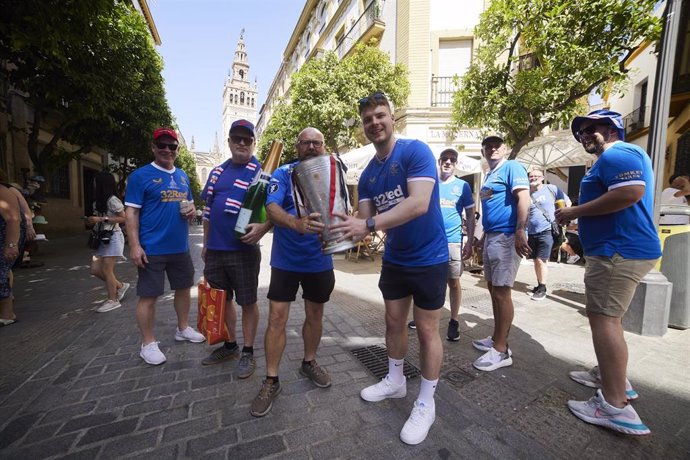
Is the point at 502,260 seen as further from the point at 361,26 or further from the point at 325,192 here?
the point at 361,26

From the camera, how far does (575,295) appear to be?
18.7 feet

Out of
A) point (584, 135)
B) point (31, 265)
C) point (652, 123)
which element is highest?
point (652, 123)

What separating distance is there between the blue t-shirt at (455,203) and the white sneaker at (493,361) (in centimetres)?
135

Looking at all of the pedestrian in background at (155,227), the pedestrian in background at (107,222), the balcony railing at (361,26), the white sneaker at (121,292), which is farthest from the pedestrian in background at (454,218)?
the balcony railing at (361,26)

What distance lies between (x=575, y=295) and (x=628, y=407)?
13.6 feet

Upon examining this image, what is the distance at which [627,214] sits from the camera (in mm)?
2217

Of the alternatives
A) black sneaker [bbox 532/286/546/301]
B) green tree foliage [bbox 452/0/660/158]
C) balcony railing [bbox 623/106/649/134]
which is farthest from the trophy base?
balcony railing [bbox 623/106/649/134]

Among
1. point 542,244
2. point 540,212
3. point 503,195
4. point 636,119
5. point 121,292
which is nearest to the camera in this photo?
point 503,195

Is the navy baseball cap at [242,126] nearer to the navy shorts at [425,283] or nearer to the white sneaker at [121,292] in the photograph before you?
the navy shorts at [425,283]

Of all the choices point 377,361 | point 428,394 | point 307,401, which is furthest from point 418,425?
point 377,361

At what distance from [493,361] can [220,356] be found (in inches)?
104

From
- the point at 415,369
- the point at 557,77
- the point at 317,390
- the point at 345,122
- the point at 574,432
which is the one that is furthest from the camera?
the point at 345,122

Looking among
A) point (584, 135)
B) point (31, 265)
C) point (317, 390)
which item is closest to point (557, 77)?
point (584, 135)

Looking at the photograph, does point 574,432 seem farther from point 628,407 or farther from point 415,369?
point 415,369
